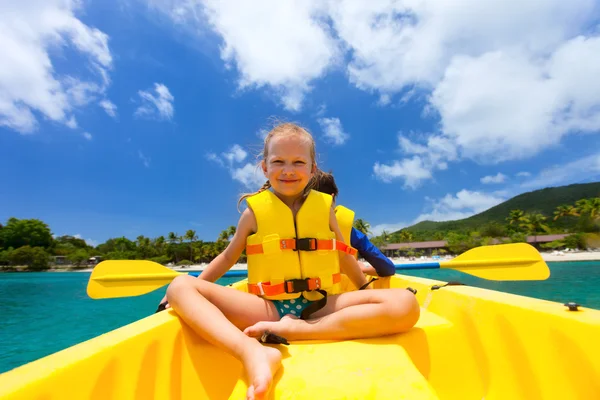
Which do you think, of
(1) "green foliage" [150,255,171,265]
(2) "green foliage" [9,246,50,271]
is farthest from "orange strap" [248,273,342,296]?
(2) "green foliage" [9,246,50,271]

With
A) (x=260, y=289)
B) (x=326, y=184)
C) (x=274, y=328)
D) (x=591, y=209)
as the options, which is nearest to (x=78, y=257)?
(x=326, y=184)

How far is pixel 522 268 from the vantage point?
2.32 m

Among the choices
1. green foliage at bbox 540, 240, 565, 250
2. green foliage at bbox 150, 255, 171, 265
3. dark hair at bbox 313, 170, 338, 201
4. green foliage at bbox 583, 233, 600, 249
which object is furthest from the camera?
green foliage at bbox 150, 255, 171, 265

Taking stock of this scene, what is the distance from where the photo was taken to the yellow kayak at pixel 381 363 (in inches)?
32.0

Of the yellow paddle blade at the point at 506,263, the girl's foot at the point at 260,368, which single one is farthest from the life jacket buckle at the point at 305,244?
the yellow paddle blade at the point at 506,263

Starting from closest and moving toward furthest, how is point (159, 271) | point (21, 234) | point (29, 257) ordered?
point (159, 271), point (29, 257), point (21, 234)

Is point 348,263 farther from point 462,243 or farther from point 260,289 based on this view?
point 462,243

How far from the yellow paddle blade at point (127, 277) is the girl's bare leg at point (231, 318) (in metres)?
1.09

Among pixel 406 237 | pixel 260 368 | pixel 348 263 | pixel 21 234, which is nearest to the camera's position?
pixel 260 368

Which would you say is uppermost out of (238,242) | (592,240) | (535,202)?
(535,202)

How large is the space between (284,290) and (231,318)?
233mm

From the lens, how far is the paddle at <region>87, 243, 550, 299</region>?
224 cm

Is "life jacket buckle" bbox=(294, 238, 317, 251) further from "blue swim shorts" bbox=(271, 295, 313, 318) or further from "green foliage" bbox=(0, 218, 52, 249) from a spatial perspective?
"green foliage" bbox=(0, 218, 52, 249)

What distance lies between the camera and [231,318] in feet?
4.31
